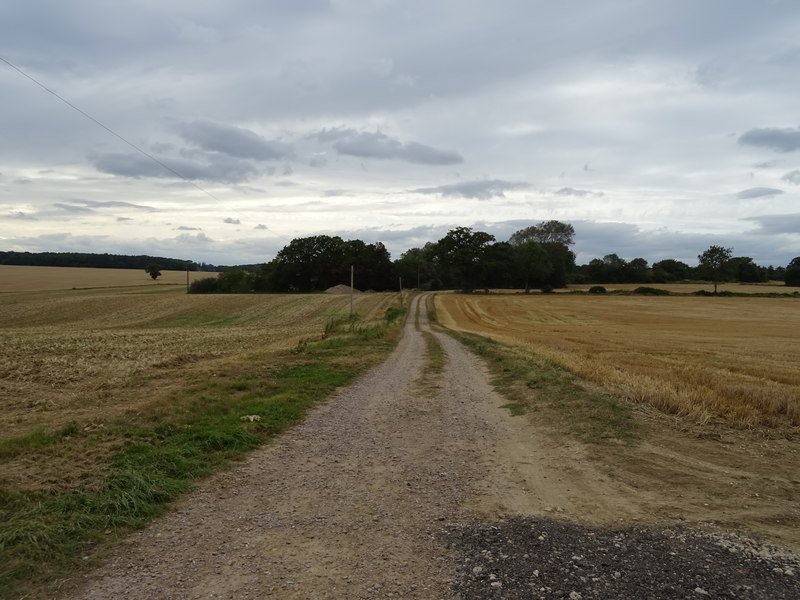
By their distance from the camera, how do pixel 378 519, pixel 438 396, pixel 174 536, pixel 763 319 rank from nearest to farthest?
pixel 174 536 → pixel 378 519 → pixel 438 396 → pixel 763 319

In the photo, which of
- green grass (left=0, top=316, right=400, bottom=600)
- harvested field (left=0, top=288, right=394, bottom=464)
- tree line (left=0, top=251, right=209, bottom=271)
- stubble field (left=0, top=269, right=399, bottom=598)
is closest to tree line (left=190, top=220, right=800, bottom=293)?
tree line (left=0, top=251, right=209, bottom=271)

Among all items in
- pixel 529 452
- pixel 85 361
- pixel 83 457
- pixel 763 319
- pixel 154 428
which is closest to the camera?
pixel 83 457

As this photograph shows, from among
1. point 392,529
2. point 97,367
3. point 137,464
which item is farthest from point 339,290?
point 392,529

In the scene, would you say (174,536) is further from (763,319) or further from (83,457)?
(763,319)

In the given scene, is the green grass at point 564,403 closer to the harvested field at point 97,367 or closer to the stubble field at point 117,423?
the stubble field at point 117,423

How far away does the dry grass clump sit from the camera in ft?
33.6

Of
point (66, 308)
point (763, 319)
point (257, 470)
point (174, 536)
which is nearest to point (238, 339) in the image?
point (257, 470)

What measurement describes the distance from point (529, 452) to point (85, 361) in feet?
55.3

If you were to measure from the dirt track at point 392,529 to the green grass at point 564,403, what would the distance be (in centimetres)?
82

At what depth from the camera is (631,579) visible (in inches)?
170

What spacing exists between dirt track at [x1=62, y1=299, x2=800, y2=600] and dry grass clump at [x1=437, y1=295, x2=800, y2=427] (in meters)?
3.90

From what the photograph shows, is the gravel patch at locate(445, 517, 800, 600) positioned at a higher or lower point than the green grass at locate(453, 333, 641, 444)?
higher

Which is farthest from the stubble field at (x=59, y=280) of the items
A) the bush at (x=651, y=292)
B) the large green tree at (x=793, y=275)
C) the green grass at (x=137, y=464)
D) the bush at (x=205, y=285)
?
the large green tree at (x=793, y=275)

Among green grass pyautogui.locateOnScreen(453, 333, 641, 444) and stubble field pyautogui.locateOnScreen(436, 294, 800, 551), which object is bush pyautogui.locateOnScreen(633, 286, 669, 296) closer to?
stubble field pyautogui.locateOnScreen(436, 294, 800, 551)
